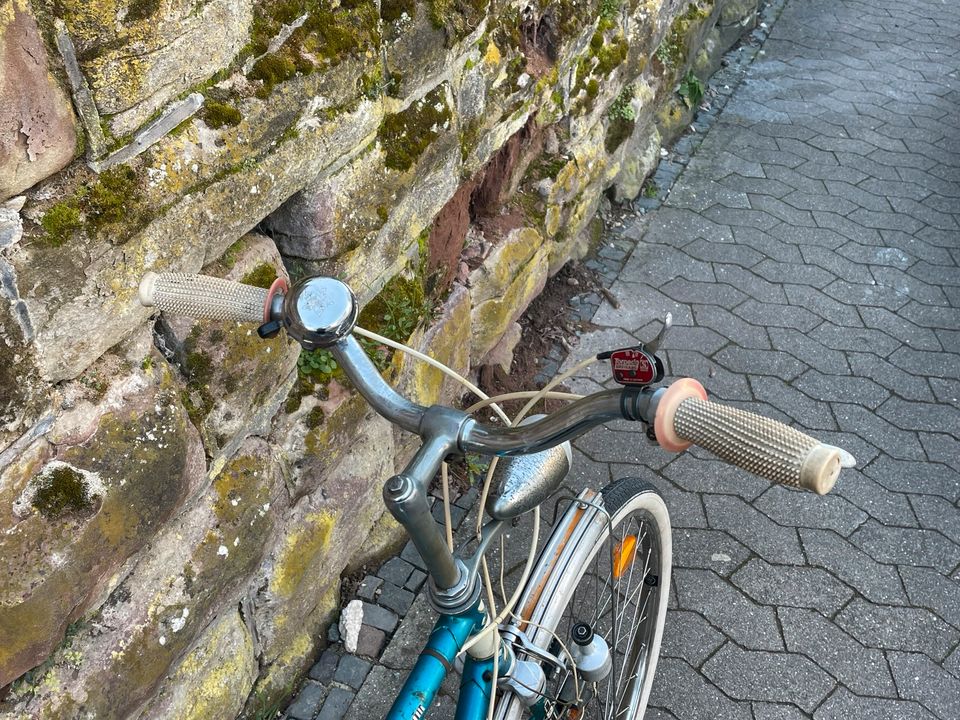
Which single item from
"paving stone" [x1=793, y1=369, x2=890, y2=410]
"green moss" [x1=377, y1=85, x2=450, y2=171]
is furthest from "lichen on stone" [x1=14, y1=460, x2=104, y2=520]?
"paving stone" [x1=793, y1=369, x2=890, y2=410]

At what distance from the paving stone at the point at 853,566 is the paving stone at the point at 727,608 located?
0.31 metres

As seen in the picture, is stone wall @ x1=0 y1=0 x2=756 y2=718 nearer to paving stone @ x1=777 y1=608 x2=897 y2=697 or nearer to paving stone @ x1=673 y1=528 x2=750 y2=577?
paving stone @ x1=673 y1=528 x2=750 y2=577

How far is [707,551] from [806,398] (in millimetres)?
974

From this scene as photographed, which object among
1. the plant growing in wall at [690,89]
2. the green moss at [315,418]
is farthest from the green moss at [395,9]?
the plant growing in wall at [690,89]

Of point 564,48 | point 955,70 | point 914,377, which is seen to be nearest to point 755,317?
point 914,377

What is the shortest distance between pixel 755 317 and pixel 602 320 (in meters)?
0.72

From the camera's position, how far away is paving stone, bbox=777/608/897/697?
8.39 ft

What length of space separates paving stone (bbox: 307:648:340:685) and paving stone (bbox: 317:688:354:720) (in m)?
0.05

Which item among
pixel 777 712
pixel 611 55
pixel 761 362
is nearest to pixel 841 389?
pixel 761 362

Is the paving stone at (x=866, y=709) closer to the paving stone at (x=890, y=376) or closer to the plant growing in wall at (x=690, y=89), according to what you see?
the paving stone at (x=890, y=376)

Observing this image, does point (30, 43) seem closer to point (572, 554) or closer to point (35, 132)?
point (35, 132)

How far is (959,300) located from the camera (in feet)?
13.5

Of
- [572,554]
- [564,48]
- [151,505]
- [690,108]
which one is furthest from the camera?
[690,108]

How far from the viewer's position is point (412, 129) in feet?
7.20
